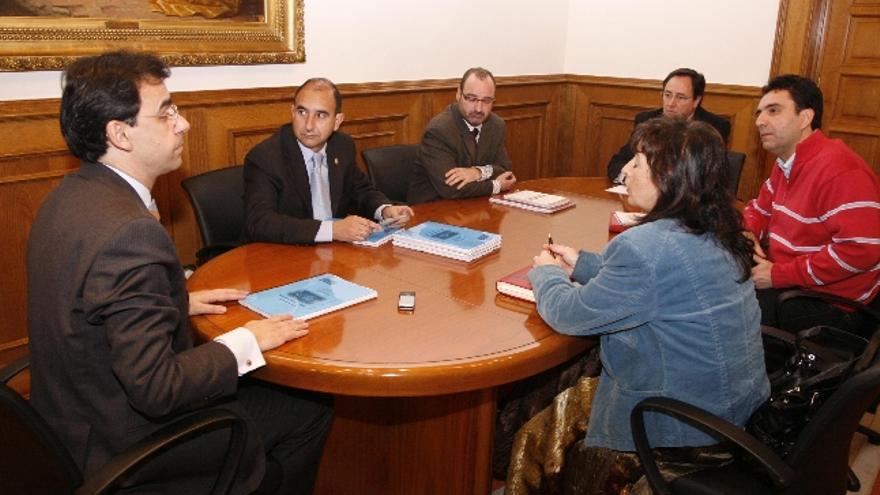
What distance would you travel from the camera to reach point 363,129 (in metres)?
4.27

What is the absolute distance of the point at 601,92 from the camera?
550 cm

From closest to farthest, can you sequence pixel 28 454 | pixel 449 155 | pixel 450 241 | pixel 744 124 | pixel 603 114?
1. pixel 28 454
2. pixel 450 241
3. pixel 449 155
4. pixel 744 124
5. pixel 603 114

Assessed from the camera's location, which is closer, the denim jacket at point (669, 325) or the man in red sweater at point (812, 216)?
the denim jacket at point (669, 325)

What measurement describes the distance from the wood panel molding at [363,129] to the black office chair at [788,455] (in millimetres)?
2597

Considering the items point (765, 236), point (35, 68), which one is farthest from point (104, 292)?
point (765, 236)

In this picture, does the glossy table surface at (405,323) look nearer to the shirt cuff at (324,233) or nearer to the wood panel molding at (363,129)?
the shirt cuff at (324,233)

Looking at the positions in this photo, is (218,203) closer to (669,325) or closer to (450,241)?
(450,241)

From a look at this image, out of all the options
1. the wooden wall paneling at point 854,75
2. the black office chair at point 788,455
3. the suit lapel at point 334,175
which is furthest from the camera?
the wooden wall paneling at point 854,75

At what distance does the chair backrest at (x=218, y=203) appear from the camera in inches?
108

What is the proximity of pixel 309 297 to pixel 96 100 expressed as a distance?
2.31ft

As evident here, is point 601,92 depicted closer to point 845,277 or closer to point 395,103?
point 395,103

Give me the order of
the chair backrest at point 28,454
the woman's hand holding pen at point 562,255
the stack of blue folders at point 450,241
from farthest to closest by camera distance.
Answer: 1. the stack of blue folders at point 450,241
2. the woman's hand holding pen at point 562,255
3. the chair backrest at point 28,454

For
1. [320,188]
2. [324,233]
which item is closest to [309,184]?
[320,188]

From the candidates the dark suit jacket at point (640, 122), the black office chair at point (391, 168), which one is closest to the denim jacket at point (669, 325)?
the black office chair at point (391, 168)
